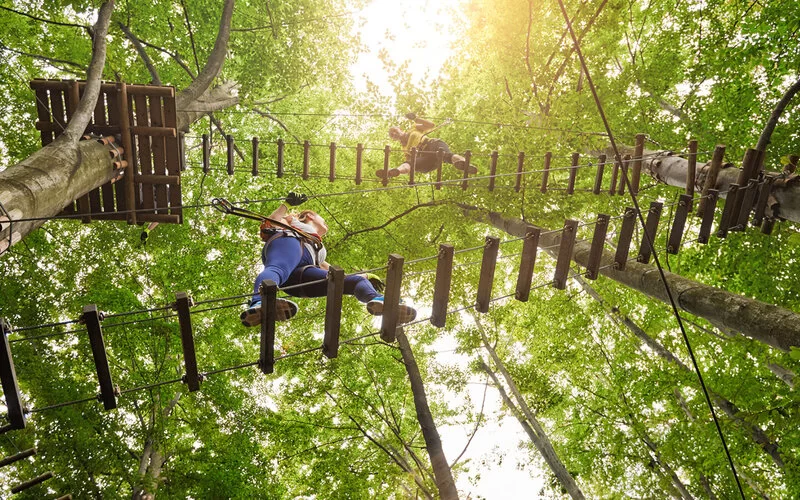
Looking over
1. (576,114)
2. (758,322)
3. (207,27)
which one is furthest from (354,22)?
(758,322)

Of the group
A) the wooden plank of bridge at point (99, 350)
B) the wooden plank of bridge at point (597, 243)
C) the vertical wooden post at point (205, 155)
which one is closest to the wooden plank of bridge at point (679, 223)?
the wooden plank of bridge at point (597, 243)

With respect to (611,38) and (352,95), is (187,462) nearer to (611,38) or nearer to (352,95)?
(352,95)

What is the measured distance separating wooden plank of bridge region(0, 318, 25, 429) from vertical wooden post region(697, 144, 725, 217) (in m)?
5.94

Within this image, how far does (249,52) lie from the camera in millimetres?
9336

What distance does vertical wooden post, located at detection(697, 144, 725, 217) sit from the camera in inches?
190

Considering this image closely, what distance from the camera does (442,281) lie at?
3301 millimetres

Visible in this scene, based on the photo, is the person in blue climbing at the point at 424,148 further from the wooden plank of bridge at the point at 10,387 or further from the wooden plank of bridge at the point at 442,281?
the wooden plank of bridge at the point at 10,387

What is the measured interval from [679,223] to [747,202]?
2.68ft

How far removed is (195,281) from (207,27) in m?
5.53

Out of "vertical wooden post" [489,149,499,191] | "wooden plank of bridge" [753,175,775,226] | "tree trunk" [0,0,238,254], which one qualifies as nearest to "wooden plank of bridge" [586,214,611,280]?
"wooden plank of bridge" [753,175,775,226]

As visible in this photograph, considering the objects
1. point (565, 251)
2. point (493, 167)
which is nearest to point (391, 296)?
point (565, 251)

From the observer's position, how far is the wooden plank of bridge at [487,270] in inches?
133

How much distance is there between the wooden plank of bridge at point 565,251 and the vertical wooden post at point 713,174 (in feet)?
6.63

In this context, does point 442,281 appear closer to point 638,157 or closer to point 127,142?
point 127,142
